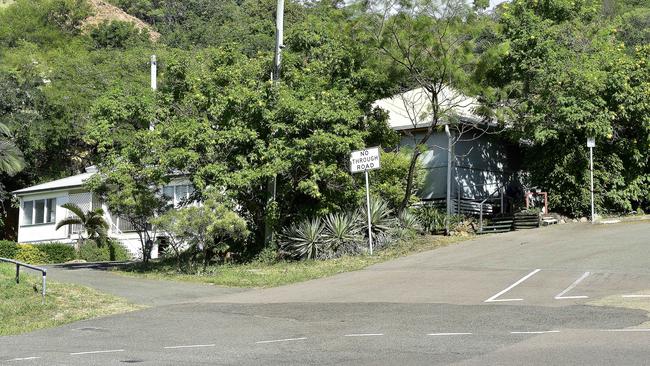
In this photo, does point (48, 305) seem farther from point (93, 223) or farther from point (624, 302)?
point (93, 223)

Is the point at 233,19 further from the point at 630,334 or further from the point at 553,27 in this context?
the point at 630,334

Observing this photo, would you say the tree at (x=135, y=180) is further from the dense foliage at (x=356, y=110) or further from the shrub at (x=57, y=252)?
the shrub at (x=57, y=252)

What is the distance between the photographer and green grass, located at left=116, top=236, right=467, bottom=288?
20688mm

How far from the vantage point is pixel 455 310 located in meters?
14.7

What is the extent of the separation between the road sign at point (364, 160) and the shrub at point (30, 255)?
1795cm

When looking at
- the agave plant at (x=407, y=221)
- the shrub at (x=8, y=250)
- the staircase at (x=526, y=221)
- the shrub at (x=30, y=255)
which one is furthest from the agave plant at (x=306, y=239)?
the shrub at (x=8, y=250)

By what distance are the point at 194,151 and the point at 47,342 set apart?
32.0ft

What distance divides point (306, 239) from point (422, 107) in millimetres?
7012

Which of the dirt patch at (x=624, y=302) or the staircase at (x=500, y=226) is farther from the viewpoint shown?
the staircase at (x=500, y=226)

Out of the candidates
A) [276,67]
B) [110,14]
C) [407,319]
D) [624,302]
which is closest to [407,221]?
[276,67]

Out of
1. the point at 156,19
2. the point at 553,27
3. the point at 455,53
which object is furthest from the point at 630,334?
the point at 156,19

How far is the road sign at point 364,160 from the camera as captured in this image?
22531 mm

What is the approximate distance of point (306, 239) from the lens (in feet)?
78.0

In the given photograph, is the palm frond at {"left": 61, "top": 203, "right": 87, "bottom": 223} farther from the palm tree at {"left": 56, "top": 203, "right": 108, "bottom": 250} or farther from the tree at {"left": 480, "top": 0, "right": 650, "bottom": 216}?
the tree at {"left": 480, "top": 0, "right": 650, "bottom": 216}
